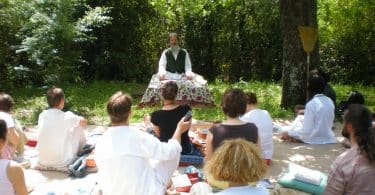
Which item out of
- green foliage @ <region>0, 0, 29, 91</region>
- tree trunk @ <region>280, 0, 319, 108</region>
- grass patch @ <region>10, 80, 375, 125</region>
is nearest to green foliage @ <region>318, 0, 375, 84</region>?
grass patch @ <region>10, 80, 375, 125</region>

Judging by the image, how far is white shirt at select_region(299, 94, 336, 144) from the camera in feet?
23.8

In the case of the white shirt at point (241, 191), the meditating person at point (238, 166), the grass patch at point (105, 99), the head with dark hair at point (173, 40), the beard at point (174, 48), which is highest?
the head with dark hair at point (173, 40)

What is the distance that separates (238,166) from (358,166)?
111 centimetres

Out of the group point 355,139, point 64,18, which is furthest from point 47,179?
point 64,18

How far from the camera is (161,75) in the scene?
912cm

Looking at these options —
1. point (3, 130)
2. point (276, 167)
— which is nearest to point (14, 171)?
point (3, 130)

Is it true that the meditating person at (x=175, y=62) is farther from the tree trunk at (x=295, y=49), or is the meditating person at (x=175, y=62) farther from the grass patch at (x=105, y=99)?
the tree trunk at (x=295, y=49)

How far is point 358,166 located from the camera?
11.7ft

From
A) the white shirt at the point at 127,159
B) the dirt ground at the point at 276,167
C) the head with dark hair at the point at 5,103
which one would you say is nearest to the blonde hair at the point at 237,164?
the white shirt at the point at 127,159

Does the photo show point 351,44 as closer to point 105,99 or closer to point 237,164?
point 105,99

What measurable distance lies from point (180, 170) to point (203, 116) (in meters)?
3.06

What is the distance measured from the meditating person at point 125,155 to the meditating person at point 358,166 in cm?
145

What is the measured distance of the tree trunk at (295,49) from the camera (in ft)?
30.9

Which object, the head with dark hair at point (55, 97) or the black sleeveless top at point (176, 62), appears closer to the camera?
the head with dark hair at point (55, 97)
